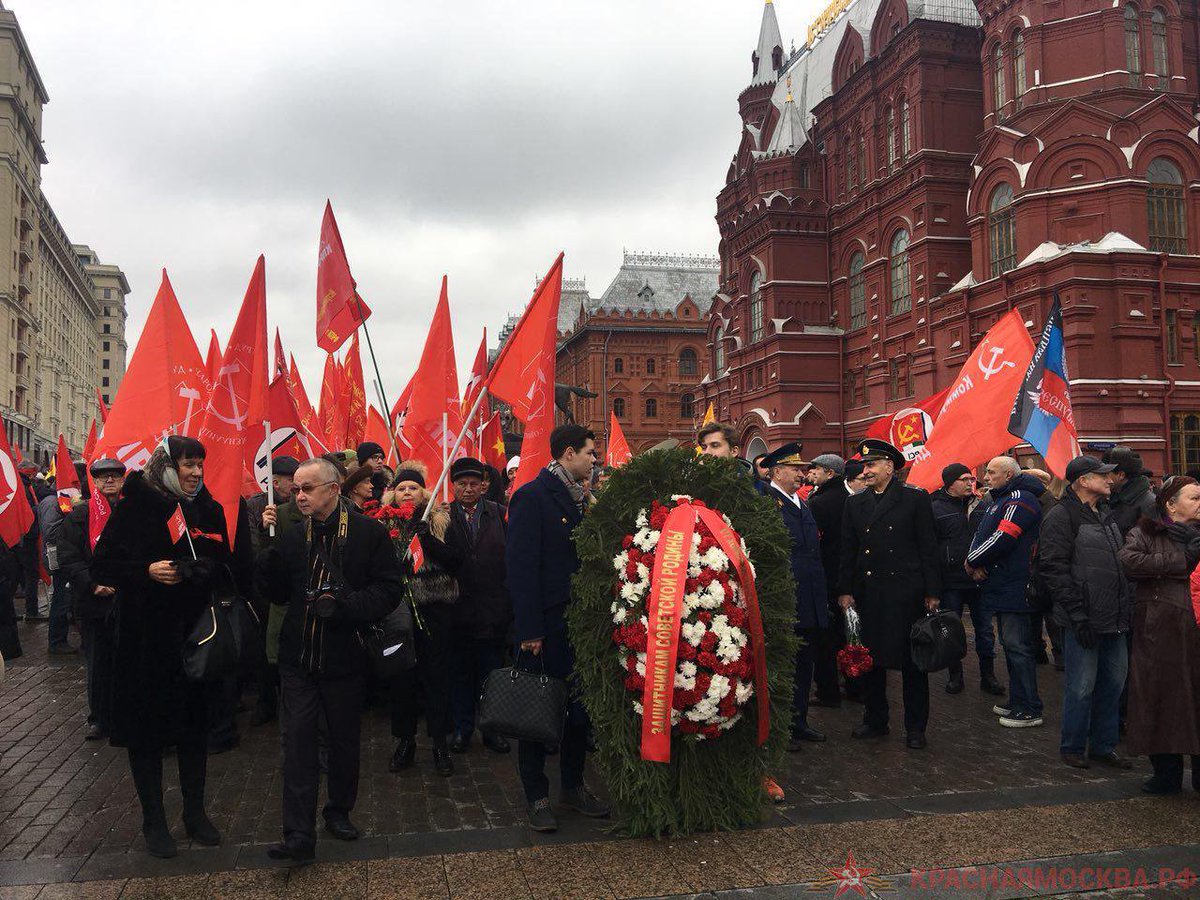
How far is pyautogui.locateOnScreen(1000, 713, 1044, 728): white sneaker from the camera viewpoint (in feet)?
24.8

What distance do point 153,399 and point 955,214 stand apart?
33.0m

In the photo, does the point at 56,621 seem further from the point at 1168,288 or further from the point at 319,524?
the point at 1168,288

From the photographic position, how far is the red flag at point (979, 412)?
362 inches

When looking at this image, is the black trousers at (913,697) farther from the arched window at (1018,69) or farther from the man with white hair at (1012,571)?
the arched window at (1018,69)

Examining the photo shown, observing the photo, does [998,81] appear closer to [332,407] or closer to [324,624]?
[332,407]

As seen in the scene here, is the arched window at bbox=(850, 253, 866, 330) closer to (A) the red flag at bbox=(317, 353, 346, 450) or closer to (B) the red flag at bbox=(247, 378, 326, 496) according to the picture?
(A) the red flag at bbox=(317, 353, 346, 450)

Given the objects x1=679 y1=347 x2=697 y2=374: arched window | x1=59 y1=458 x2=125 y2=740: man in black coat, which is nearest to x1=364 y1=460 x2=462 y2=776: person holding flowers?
x1=59 y1=458 x2=125 y2=740: man in black coat

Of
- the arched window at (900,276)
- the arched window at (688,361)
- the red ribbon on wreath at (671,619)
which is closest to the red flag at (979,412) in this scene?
the red ribbon on wreath at (671,619)

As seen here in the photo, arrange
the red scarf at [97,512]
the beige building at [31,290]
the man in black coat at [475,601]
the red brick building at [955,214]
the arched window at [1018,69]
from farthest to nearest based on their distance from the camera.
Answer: the beige building at [31,290], the arched window at [1018,69], the red brick building at [955,214], the red scarf at [97,512], the man in black coat at [475,601]

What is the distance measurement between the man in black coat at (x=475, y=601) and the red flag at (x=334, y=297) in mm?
2802

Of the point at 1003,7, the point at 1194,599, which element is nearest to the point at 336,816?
the point at 1194,599

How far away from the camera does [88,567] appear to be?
6781 mm

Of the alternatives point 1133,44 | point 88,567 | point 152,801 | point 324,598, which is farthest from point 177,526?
point 1133,44

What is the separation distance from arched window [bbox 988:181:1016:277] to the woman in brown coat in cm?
2684
